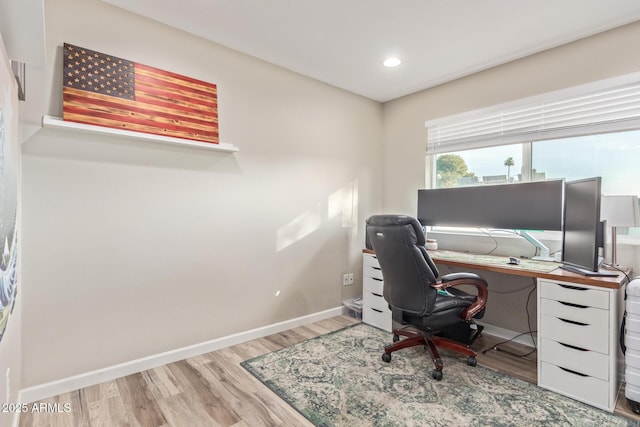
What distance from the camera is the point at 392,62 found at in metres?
2.87

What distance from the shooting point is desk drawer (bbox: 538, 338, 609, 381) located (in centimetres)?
183

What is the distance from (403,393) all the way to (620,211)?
1820 millimetres

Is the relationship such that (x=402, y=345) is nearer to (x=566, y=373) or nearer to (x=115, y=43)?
(x=566, y=373)

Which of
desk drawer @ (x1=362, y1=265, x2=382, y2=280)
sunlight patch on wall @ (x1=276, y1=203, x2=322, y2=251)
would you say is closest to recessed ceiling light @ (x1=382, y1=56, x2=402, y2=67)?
sunlight patch on wall @ (x1=276, y1=203, x2=322, y2=251)

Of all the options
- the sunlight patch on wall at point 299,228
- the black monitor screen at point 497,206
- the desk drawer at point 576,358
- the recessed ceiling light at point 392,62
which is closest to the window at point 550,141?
the black monitor screen at point 497,206

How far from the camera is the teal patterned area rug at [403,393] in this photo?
69.3 inches

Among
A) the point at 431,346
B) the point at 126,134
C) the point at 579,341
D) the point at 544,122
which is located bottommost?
the point at 431,346

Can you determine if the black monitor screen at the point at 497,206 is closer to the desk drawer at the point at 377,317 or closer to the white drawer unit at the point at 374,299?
the white drawer unit at the point at 374,299

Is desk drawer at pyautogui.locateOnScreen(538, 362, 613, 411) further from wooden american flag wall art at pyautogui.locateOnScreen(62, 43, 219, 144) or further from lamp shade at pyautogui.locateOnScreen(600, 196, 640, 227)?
wooden american flag wall art at pyautogui.locateOnScreen(62, 43, 219, 144)

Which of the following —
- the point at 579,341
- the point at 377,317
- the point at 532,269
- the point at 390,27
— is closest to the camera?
the point at 579,341

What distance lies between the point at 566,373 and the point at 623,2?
2374mm

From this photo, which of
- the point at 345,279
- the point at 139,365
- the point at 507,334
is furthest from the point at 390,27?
the point at 139,365

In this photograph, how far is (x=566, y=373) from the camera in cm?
Result: 196

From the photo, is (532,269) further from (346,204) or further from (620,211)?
(346,204)
